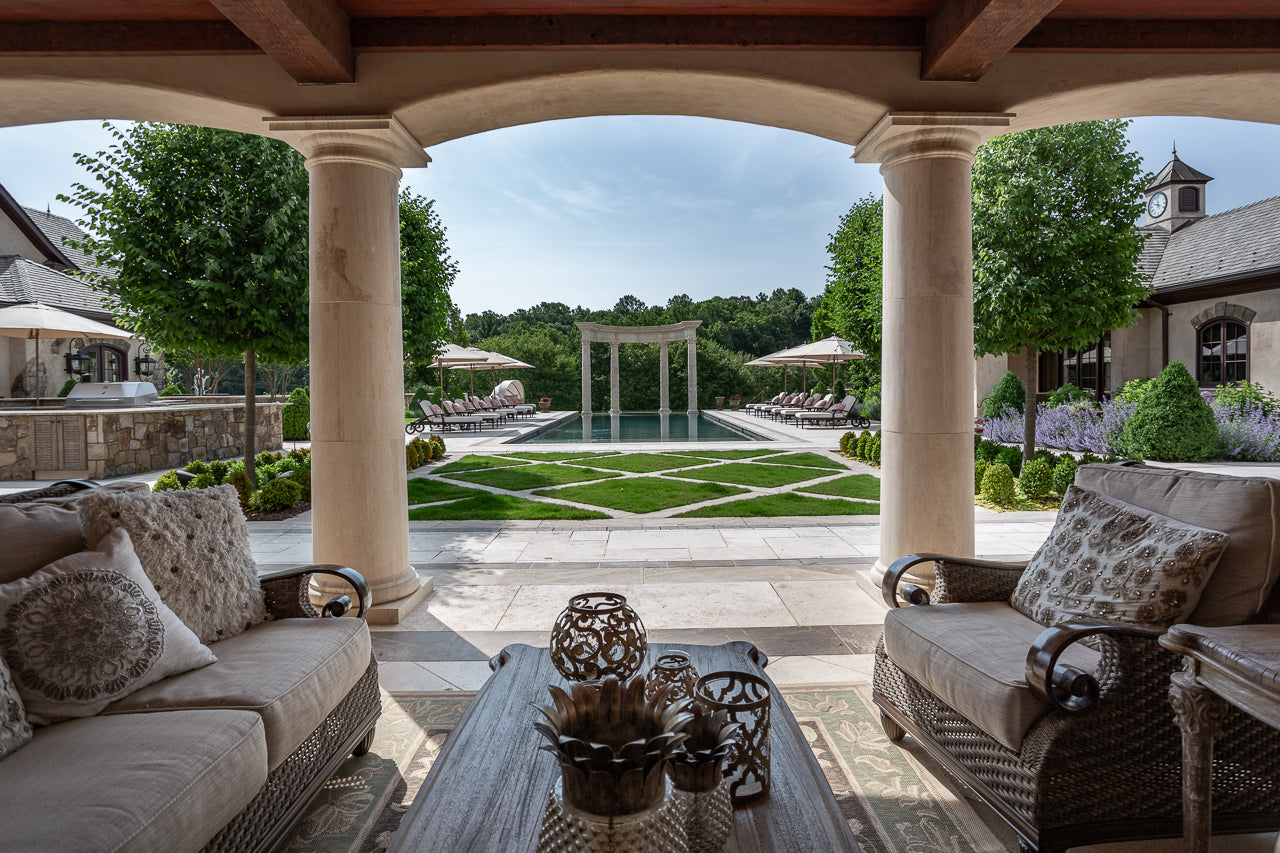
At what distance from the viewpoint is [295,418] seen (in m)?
15.9

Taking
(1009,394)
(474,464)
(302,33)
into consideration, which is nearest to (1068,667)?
(302,33)

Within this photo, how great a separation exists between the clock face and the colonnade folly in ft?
52.0

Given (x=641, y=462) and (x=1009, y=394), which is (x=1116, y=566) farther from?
(x=1009, y=394)

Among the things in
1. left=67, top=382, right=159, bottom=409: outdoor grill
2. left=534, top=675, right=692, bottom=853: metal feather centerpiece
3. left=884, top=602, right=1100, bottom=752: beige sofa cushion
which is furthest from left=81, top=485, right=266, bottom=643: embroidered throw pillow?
left=67, top=382, right=159, bottom=409: outdoor grill

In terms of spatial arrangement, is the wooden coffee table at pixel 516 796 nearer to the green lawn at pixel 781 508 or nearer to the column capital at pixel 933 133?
the column capital at pixel 933 133

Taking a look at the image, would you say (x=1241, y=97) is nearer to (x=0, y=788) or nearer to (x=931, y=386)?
(x=931, y=386)

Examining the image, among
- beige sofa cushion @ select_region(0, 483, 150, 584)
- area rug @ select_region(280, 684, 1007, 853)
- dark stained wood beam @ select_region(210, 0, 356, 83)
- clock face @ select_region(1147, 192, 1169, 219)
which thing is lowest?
area rug @ select_region(280, 684, 1007, 853)

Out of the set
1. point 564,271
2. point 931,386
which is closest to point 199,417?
point 931,386

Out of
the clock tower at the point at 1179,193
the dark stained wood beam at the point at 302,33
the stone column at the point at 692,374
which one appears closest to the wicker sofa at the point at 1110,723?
the dark stained wood beam at the point at 302,33

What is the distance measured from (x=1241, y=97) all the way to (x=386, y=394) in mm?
5549

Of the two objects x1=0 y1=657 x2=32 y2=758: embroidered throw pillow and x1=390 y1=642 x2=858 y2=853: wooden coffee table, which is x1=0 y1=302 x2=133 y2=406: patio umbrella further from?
x1=390 y1=642 x2=858 y2=853: wooden coffee table

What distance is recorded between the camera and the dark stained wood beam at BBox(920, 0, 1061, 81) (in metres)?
3.35

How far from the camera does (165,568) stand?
2.45 m

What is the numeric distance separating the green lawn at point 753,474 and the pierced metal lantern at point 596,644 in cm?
797
